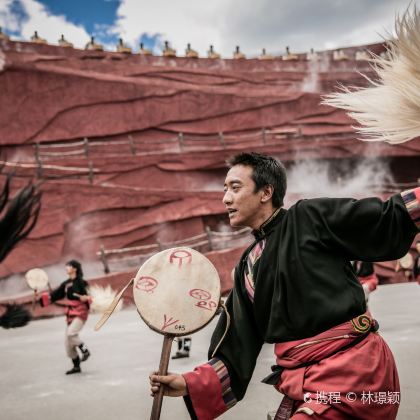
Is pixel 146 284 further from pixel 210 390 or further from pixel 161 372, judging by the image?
pixel 210 390

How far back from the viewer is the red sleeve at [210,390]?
4.77 feet

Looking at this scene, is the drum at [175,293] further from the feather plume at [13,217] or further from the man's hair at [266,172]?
the feather plume at [13,217]

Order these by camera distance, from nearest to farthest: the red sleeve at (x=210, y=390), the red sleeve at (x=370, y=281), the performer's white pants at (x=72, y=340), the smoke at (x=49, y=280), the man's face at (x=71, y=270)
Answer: the red sleeve at (x=210, y=390)
the performer's white pants at (x=72, y=340)
the man's face at (x=71, y=270)
the red sleeve at (x=370, y=281)
the smoke at (x=49, y=280)

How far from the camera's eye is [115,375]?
4.21 meters

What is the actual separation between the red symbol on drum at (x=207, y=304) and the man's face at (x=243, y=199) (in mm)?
310

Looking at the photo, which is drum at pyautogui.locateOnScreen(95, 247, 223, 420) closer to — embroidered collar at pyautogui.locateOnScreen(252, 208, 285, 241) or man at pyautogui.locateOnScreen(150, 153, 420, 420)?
man at pyautogui.locateOnScreen(150, 153, 420, 420)

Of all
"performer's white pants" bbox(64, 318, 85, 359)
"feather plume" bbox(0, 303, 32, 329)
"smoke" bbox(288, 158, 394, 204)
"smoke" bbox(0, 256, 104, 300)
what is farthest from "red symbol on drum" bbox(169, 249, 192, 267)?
"smoke" bbox(288, 158, 394, 204)

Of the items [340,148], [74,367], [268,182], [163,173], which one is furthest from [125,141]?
[268,182]

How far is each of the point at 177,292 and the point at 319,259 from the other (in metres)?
0.53

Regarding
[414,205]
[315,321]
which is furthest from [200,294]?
[414,205]

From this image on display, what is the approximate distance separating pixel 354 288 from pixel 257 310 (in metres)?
0.34

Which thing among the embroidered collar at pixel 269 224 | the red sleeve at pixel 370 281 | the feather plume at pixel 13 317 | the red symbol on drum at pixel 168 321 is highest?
the embroidered collar at pixel 269 224

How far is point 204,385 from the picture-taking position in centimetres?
147

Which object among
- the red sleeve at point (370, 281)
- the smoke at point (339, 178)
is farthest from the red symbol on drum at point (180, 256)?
the smoke at point (339, 178)
